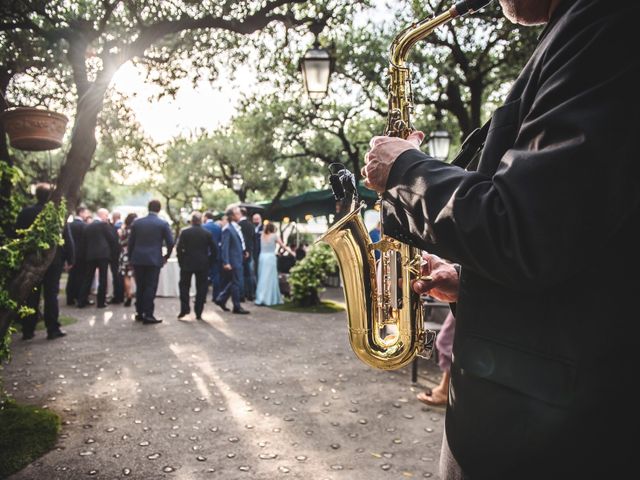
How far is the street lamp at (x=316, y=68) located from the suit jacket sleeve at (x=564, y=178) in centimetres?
638

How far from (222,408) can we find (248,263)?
954cm

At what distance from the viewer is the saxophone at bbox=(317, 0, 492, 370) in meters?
2.17

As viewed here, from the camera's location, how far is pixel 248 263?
14.6 m

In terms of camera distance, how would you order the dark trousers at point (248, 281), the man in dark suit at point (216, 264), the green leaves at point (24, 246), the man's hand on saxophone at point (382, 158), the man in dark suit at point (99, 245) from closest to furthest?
the man's hand on saxophone at point (382, 158) → the green leaves at point (24, 246) → the man in dark suit at point (99, 245) → the man in dark suit at point (216, 264) → the dark trousers at point (248, 281)

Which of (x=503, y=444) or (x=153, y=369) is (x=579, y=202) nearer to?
(x=503, y=444)

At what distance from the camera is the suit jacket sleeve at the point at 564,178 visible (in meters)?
0.96

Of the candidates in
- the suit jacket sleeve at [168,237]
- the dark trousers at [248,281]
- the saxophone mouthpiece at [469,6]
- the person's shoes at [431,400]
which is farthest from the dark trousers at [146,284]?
the saxophone mouthpiece at [469,6]

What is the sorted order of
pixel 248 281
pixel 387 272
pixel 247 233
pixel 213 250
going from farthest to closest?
pixel 248 281, pixel 247 233, pixel 213 250, pixel 387 272

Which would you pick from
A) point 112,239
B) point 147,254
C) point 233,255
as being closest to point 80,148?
point 147,254

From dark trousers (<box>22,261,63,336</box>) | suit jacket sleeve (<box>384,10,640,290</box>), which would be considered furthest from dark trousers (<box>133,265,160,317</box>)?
suit jacket sleeve (<box>384,10,640,290</box>)

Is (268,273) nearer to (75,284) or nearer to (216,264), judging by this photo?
(216,264)

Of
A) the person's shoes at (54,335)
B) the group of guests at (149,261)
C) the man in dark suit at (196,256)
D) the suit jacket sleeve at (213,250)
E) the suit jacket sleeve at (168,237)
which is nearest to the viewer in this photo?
the person's shoes at (54,335)

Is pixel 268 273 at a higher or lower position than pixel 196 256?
lower

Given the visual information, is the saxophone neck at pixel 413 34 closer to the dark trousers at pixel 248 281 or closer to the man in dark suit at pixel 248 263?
the man in dark suit at pixel 248 263
